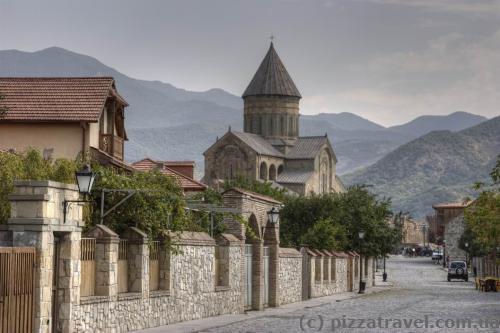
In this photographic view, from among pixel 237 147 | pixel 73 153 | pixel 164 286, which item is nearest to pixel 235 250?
pixel 164 286

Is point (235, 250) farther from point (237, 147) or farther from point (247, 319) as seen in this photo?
point (237, 147)

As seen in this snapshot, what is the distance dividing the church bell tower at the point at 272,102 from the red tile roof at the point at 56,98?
286 ft

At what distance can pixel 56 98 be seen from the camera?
39.9m

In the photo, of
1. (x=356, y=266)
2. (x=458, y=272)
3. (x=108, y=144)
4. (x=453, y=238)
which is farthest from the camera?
(x=453, y=238)

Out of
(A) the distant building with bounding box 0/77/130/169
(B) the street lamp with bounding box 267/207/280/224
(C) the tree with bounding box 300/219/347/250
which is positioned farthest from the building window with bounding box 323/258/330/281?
(B) the street lamp with bounding box 267/207/280/224

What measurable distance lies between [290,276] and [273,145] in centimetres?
9112

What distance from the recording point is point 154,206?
2530 centimetres

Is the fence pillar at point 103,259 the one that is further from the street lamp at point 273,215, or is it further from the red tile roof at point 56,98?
the red tile roof at point 56,98

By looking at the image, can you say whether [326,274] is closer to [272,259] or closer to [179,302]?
[272,259]

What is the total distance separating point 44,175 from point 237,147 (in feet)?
331

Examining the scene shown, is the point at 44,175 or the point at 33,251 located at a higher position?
the point at 44,175

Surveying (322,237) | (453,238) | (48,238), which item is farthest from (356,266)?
(453,238)

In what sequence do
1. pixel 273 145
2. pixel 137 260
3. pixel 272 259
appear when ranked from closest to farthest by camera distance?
pixel 137 260, pixel 272 259, pixel 273 145

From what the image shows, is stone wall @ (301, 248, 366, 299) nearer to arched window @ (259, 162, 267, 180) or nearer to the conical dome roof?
arched window @ (259, 162, 267, 180)
